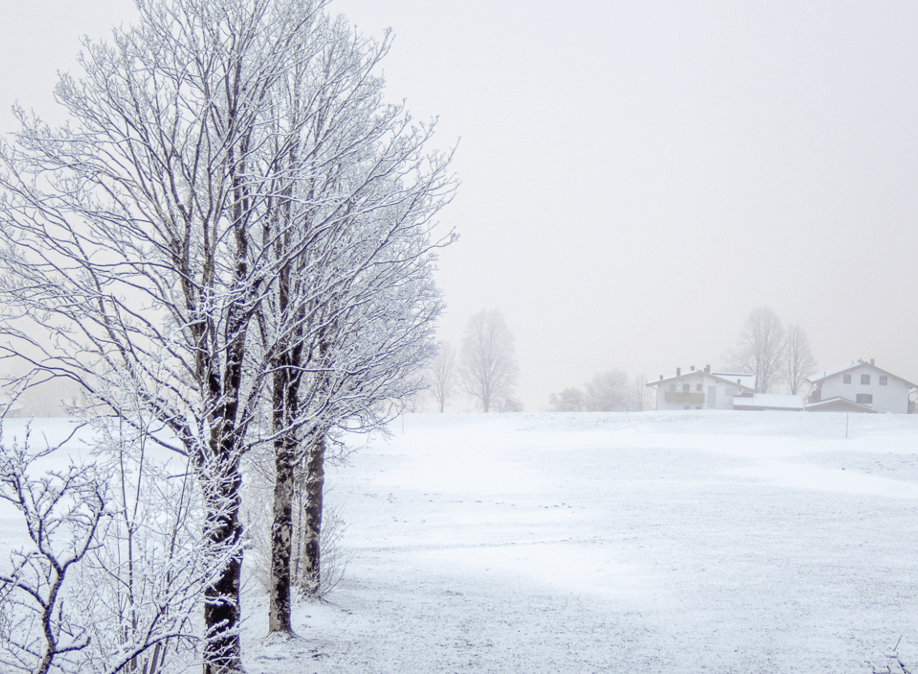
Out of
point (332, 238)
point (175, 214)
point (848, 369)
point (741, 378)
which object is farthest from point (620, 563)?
point (848, 369)

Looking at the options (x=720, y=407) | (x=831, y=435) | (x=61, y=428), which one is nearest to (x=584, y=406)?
(x=720, y=407)

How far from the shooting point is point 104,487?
11.1ft

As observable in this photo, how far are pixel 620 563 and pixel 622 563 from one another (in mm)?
42

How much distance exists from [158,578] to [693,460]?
3007 cm

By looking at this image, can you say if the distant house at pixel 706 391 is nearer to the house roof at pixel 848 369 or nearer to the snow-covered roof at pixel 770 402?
the snow-covered roof at pixel 770 402

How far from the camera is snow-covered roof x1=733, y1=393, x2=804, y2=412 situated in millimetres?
55500

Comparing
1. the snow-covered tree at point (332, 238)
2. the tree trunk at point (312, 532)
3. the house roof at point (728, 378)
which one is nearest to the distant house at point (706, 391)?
the house roof at point (728, 378)

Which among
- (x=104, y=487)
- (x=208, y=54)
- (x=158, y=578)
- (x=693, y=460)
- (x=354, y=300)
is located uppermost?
(x=208, y=54)

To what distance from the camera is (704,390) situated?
61.0 m

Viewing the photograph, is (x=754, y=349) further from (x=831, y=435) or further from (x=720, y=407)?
(x=831, y=435)

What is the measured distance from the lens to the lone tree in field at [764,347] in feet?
212

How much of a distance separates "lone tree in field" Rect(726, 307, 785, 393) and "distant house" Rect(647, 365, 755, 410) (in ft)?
10.5

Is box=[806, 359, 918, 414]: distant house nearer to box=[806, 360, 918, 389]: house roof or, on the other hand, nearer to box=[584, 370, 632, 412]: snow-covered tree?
box=[806, 360, 918, 389]: house roof

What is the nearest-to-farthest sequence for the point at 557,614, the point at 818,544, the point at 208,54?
the point at 208,54 < the point at 557,614 < the point at 818,544
